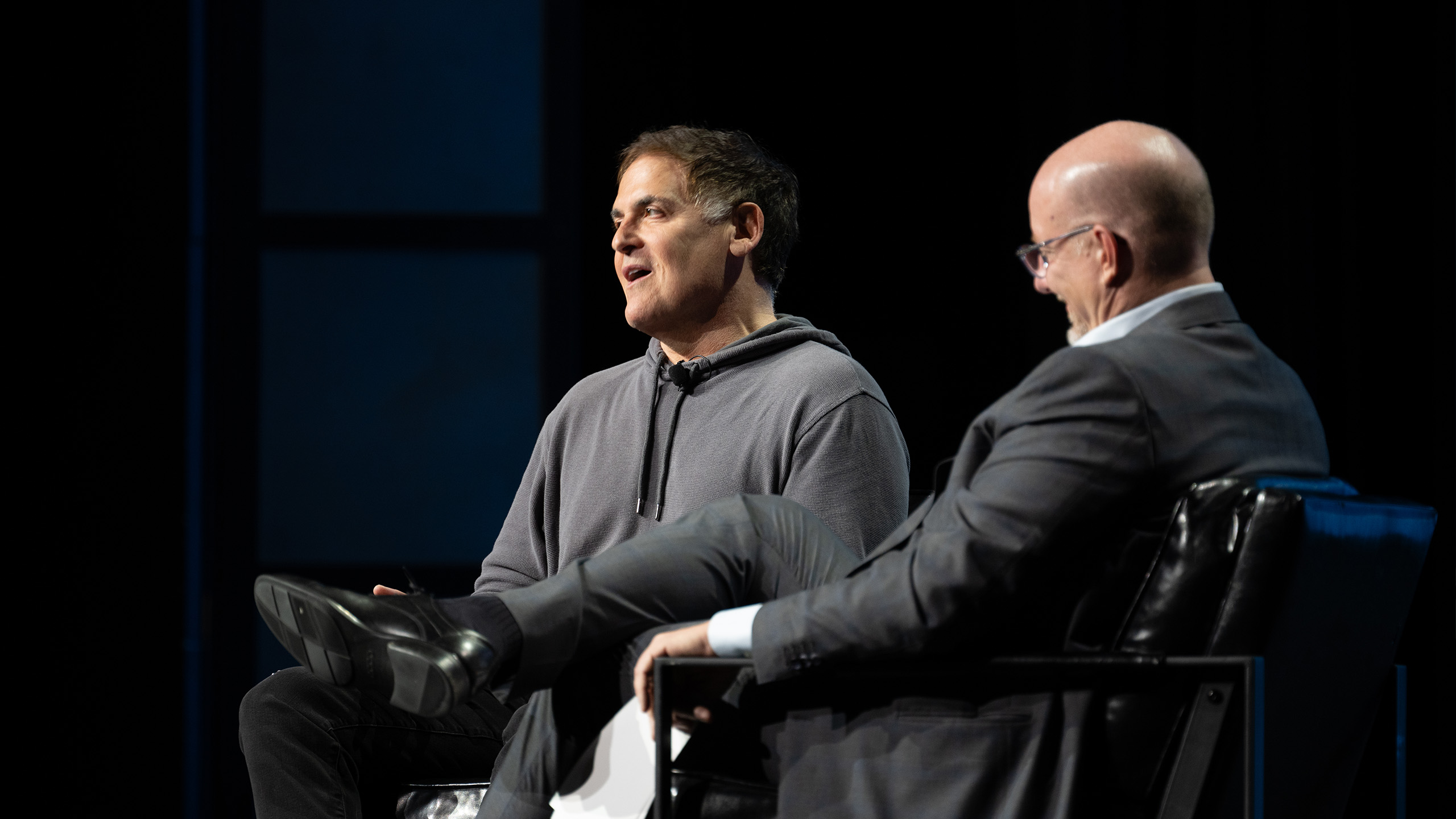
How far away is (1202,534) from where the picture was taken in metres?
1.26

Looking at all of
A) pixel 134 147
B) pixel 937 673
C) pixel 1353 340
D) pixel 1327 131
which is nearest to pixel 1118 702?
pixel 937 673

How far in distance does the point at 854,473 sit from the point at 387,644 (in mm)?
861

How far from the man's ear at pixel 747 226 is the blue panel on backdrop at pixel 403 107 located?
143cm

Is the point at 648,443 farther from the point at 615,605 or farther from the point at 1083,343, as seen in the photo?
the point at 1083,343

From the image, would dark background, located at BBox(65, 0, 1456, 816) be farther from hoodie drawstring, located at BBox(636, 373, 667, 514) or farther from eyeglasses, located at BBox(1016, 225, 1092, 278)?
eyeglasses, located at BBox(1016, 225, 1092, 278)

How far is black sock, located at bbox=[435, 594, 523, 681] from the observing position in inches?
56.0

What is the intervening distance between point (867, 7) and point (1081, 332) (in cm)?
197

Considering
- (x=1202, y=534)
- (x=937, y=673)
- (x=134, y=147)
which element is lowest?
(x=937, y=673)

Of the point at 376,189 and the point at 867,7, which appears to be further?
the point at 376,189

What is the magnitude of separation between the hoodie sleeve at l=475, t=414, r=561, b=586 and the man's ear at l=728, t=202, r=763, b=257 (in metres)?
0.49

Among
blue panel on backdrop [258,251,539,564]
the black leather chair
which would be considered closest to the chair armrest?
the black leather chair

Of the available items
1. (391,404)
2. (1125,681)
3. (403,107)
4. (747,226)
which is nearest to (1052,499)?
(1125,681)

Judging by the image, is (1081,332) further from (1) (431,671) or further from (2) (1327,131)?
(2) (1327,131)

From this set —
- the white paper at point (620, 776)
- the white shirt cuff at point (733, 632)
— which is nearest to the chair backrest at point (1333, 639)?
the white shirt cuff at point (733, 632)
